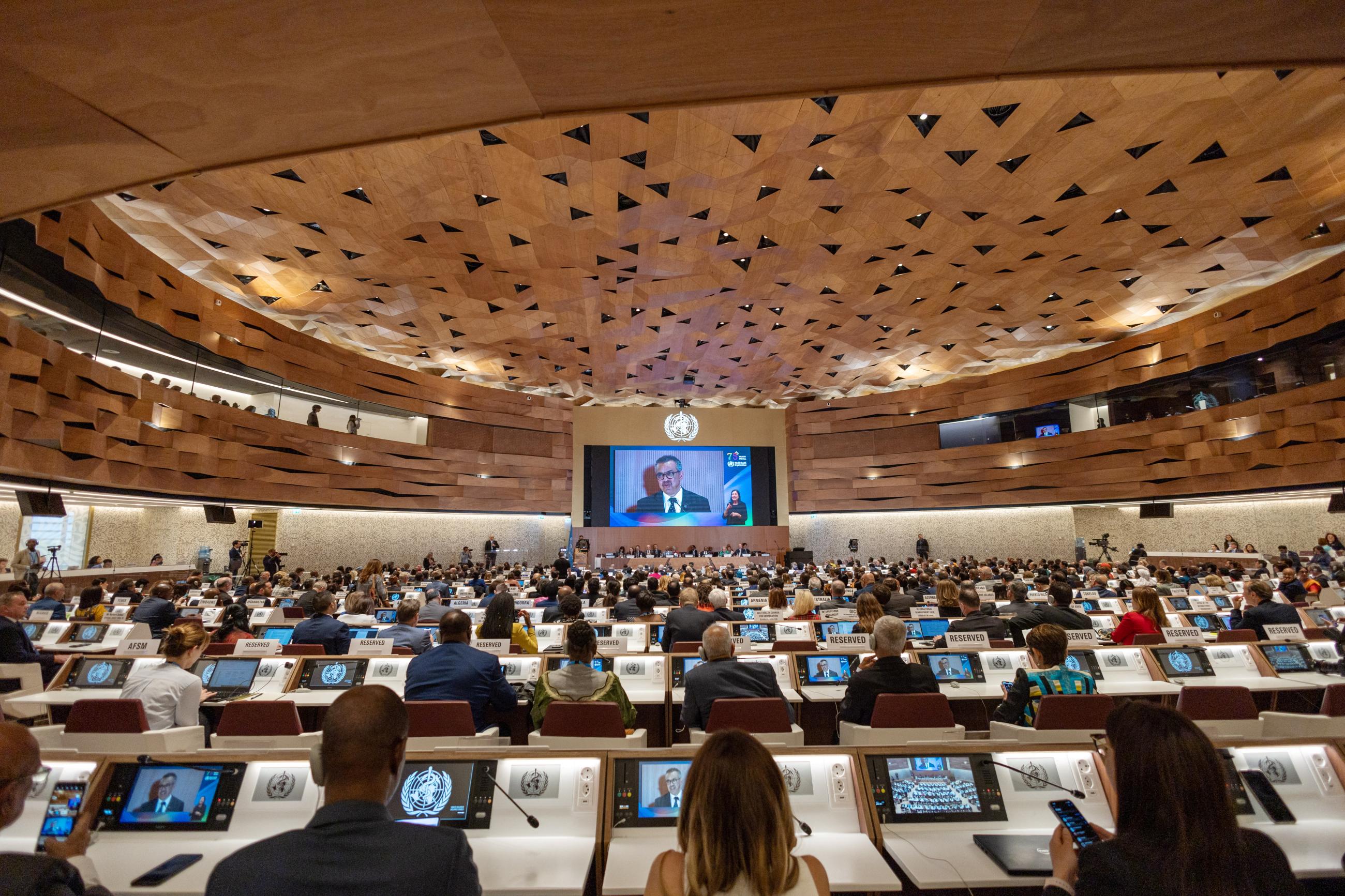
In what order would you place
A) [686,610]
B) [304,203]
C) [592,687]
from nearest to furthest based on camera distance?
[592,687]
[686,610]
[304,203]

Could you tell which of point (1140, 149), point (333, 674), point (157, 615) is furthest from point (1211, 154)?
point (157, 615)

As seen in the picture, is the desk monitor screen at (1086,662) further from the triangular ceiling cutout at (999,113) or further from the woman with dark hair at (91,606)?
the woman with dark hair at (91,606)

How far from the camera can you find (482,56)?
210 cm

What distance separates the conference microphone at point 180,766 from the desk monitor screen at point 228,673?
9.23 feet

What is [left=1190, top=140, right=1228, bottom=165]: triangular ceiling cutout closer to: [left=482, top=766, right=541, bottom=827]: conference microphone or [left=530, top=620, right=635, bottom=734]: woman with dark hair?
[left=530, top=620, right=635, bottom=734]: woman with dark hair

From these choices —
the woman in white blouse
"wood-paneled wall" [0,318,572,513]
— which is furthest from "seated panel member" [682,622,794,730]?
"wood-paneled wall" [0,318,572,513]

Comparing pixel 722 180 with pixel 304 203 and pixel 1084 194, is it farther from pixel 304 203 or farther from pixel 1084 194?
pixel 304 203

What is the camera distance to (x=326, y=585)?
40.0 feet

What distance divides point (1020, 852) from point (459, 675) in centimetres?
307

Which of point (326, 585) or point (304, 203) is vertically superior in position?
point (304, 203)

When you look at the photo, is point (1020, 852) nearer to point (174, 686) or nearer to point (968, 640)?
point (968, 640)

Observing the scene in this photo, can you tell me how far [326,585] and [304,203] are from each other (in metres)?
6.89

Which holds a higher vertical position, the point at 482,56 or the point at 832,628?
the point at 482,56

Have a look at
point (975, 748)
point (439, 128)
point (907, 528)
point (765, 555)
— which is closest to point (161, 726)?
point (439, 128)
